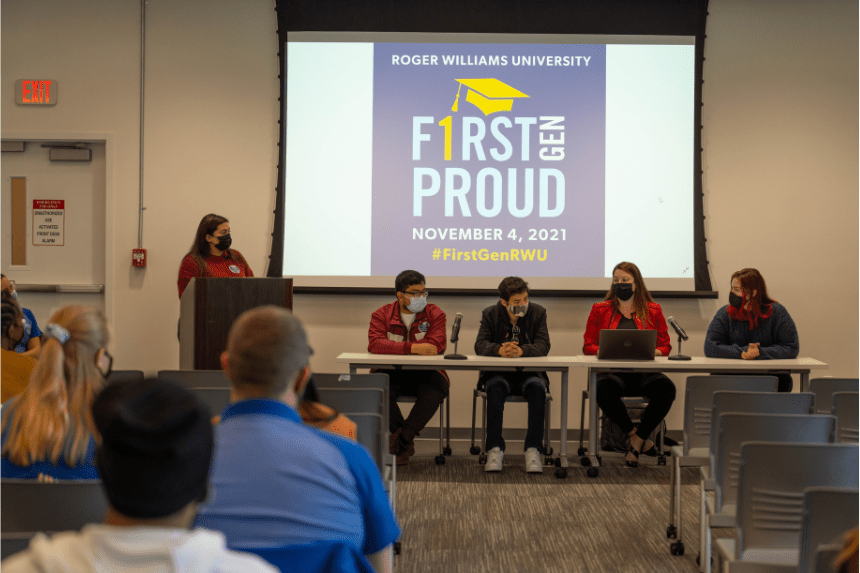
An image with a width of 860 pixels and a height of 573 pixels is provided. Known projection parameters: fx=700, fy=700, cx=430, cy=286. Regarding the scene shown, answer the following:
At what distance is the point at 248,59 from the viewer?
5840 millimetres

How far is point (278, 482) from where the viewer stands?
1192 mm

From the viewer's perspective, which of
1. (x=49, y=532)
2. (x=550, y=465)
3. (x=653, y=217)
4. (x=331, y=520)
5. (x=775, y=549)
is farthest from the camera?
(x=653, y=217)

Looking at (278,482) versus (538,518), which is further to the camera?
(538,518)

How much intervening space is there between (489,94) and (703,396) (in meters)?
3.21

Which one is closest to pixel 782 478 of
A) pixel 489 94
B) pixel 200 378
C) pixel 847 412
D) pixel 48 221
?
pixel 847 412

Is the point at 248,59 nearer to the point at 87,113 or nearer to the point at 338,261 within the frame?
the point at 87,113

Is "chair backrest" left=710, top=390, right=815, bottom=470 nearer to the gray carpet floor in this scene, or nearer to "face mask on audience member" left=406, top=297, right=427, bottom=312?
the gray carpet floor

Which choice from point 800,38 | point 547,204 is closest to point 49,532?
point 547,204

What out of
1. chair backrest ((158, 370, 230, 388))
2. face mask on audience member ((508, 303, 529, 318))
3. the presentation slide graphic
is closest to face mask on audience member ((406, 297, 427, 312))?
face mask on audience member ((508, 303, 529, 318))

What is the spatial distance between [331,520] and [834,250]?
230 inches

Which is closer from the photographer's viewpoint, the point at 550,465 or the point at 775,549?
the point at 775,549

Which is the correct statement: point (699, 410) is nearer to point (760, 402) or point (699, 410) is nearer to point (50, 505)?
point (760, 402)

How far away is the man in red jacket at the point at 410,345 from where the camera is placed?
466 centimetres

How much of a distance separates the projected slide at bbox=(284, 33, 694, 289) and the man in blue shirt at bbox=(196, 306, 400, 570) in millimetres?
4377
